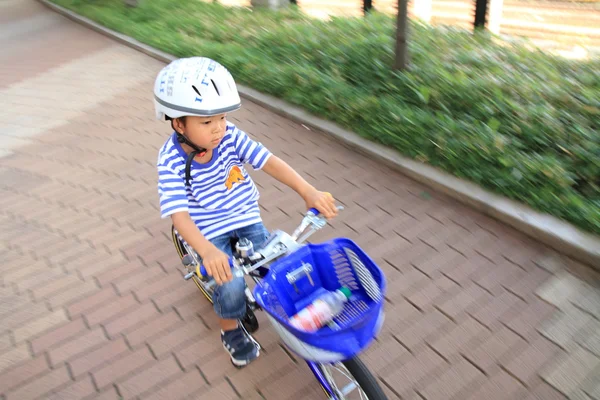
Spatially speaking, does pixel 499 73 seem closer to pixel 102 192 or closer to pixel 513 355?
pixel 513 355

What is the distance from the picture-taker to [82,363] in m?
2.85

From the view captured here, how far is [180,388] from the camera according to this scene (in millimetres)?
2658

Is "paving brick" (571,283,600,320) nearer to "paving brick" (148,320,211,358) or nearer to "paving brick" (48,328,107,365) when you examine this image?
"paving brick" (148,320,211,358)

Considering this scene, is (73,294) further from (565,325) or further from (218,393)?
(565,325)

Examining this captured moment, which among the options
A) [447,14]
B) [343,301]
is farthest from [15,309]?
[447,14]

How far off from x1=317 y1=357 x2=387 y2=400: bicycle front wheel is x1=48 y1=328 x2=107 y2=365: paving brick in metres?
1.46

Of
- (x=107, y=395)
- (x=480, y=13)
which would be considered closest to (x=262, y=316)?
(x=107, y=395)

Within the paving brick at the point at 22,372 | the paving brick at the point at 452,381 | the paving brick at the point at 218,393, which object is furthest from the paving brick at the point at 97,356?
the paving brick at the point at 452,381

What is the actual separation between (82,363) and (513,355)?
7.45 feet

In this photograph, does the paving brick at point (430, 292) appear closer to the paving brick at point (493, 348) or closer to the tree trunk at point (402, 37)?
the paving brick at point (493, 348)

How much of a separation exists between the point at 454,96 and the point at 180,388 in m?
3.25

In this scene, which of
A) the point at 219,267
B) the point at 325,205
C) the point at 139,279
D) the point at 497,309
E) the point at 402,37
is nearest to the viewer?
the point at 219,267

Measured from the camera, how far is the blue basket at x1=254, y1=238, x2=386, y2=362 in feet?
5.97

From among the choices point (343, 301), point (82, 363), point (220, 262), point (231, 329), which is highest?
point (220, 262)
